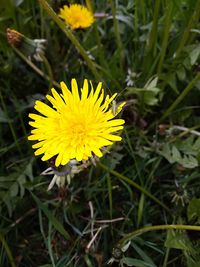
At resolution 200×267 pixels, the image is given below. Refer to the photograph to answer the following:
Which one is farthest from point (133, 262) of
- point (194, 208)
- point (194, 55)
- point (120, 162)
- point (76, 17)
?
point (76, 17)

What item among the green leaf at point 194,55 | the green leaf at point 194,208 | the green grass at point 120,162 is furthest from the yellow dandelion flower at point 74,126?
the green leaf at point 194,55

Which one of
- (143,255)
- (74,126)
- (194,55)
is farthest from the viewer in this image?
(194,55)

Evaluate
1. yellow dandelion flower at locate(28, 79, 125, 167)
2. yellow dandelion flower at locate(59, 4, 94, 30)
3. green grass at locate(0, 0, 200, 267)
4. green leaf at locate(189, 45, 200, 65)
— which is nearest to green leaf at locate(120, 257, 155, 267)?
green grass at locate(0, 0, 200, 267)

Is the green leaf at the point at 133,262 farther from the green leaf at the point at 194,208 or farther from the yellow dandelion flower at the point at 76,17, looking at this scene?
the yellow dandelion flower at the point at 76,17

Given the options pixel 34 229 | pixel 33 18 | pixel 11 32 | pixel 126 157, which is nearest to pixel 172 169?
pixel 126 157

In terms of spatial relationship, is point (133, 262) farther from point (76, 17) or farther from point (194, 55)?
point (76, 17)

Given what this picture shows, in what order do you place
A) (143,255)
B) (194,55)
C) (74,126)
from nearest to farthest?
(74,126), (143,255), (194,55)

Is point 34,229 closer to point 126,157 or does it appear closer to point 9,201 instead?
point 9,201
